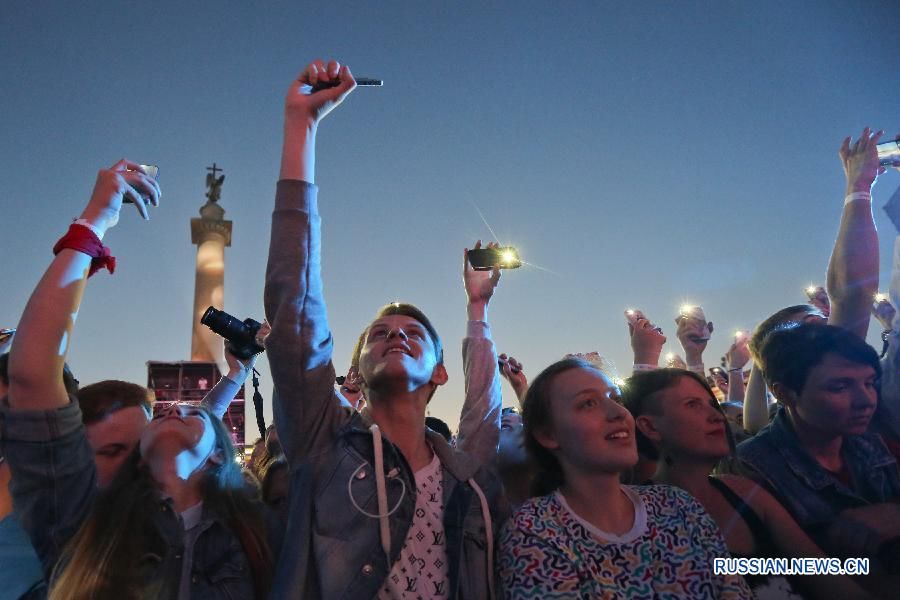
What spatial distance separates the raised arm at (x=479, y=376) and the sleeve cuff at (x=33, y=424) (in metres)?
1.64

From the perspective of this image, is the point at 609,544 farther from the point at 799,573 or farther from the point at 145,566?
the point at 145,566

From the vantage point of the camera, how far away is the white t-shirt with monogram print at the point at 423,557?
181cm

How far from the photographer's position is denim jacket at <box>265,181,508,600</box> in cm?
180

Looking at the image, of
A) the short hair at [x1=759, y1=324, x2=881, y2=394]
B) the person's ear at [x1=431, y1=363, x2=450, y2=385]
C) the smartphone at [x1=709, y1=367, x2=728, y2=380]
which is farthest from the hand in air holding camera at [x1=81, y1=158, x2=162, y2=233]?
the smartphone at [x1=709, y1=367, x2=728, y2=380]

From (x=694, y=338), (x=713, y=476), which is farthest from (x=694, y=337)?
(x=713, y=476)

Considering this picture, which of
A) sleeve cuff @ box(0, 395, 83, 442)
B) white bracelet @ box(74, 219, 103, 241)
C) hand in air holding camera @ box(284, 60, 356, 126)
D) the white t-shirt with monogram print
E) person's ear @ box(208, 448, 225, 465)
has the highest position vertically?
hand in air holding camera @ box(284, 60, 356, 126)

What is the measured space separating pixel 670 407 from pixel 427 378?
1192mm

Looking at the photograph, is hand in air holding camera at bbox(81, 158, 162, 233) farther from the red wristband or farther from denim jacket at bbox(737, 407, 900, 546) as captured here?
denim jacket at bbox(737, 407, 900, 546)

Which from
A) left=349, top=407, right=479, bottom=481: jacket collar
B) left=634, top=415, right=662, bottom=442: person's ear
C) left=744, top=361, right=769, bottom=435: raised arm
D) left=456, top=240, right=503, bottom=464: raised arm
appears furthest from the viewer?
left=744, top=361, right=769, bottom=435: raised arm

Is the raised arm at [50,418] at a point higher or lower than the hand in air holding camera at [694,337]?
lower

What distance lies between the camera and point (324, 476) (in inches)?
77.1

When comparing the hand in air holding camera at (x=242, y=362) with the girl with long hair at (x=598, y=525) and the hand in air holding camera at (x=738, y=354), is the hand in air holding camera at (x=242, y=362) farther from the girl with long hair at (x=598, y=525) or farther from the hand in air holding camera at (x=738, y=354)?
the hand in air holding camera at (x=738, y=354)

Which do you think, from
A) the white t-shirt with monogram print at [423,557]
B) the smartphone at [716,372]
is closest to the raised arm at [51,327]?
the white t-shirt with monogram print at [423,557]

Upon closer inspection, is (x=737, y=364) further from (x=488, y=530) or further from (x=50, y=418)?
(x=50, y=418)
